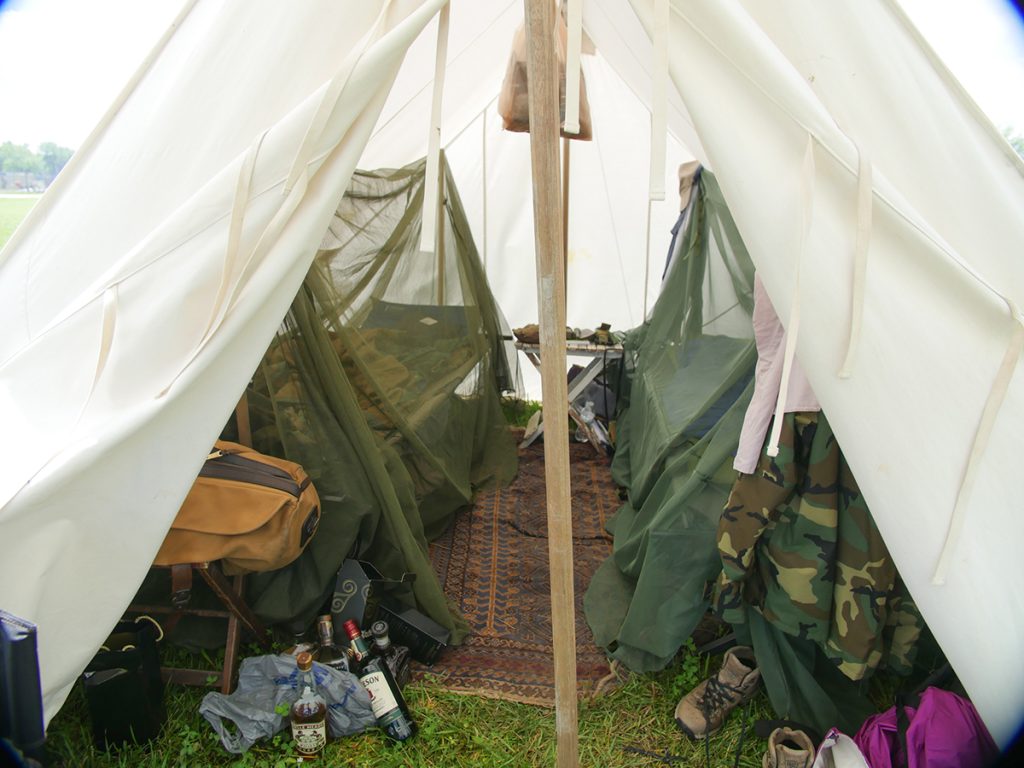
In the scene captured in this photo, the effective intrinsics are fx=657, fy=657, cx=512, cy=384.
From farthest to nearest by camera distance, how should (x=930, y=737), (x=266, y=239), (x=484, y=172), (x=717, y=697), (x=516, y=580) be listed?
(x=484, y=172)
(x=516, y=580)
(x=717, y=697)
(x=930, y=737)
(x=266, y=239)

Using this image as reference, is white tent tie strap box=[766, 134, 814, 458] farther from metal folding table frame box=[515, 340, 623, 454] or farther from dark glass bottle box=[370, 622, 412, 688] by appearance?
metal folding table frame box=[515, 340, 623, 454]

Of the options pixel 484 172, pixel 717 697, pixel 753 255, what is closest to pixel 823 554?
pixel 717 697

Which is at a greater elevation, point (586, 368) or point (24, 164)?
point (24, 164)

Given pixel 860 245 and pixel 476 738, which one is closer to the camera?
pixel 860 245

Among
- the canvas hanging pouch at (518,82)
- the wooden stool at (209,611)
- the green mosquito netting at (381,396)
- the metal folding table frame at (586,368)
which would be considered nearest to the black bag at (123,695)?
the wooden stool at (209,611)

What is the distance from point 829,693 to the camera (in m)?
1.82

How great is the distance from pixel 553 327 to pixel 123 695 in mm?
1481

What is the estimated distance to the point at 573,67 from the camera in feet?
3.70

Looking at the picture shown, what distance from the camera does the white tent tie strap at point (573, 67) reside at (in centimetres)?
110

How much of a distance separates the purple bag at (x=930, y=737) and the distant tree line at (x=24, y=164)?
19.5 ft

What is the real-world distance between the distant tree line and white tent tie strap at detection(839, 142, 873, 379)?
18.5 feet

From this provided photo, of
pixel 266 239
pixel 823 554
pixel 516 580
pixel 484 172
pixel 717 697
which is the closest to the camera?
pixel 266 239

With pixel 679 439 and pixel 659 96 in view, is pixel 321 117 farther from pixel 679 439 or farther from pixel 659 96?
pixel 679 439

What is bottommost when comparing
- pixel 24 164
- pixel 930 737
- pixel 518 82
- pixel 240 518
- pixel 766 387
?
pixel 930 737
